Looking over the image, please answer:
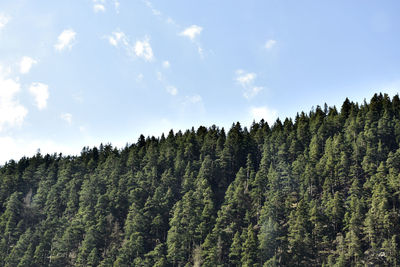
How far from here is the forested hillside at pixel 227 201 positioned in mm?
89250

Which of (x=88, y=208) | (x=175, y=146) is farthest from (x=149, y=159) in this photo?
(x=88, y=208)

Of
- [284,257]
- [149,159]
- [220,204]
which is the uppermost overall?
[149,159]

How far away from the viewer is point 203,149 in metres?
142

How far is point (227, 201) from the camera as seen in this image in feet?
364

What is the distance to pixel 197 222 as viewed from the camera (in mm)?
105062

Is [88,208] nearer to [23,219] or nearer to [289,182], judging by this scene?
[23,219]

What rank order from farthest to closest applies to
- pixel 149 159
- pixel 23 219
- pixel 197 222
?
pixel 149 159 → pixel 23 219 → pixel 197 222

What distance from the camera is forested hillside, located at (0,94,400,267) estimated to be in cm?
8925

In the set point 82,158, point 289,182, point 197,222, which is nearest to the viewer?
point 197,222

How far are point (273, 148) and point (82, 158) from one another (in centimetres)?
7705

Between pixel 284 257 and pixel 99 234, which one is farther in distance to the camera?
pixel 99 234

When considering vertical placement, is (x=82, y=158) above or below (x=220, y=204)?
above

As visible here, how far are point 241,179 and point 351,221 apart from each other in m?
36.4

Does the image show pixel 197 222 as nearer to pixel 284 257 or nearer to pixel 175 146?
pixel 284 257
